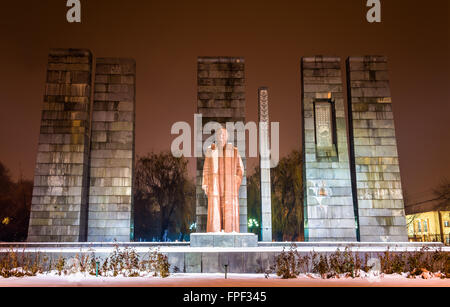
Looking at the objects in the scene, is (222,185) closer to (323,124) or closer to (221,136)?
(221,136)

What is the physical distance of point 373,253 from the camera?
9719mm

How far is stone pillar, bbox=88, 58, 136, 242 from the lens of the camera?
17.6m

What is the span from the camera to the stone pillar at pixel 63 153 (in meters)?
17.3

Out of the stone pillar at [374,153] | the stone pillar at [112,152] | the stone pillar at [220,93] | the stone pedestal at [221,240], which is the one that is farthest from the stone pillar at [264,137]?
the stone pedestal at [221,240]

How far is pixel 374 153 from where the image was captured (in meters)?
18.4

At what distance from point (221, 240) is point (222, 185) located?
1.74 m

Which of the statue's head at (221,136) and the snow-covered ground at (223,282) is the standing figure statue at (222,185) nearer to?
the statue's head at (221,136)
